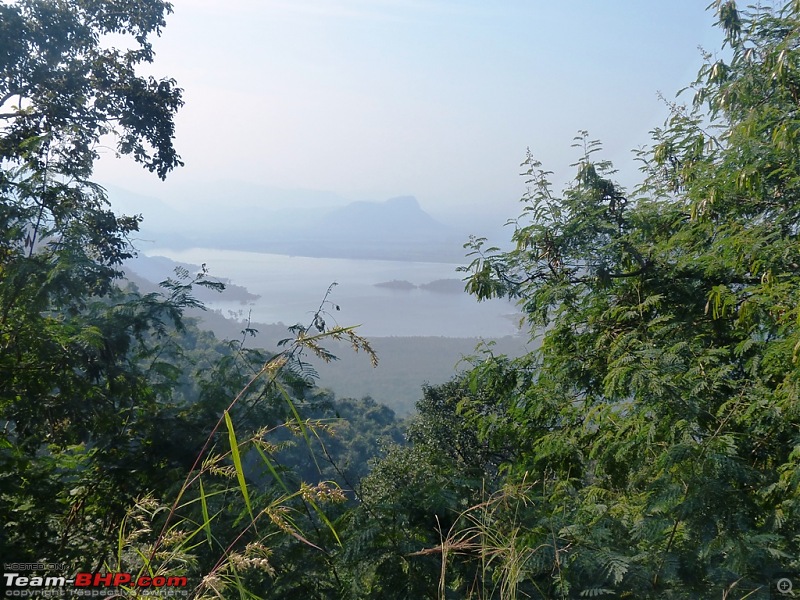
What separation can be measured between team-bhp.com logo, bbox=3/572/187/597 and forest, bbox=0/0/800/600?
2cm

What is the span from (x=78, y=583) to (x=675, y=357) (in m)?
3.05

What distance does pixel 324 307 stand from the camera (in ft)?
12.1

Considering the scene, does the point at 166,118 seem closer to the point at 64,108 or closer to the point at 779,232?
the point at 64,108

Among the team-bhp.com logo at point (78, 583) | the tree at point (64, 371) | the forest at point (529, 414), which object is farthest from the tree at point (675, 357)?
the tree at point (64, 371)

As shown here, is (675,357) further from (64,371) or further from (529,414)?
(64,371)

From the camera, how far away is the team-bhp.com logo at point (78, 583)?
175cm

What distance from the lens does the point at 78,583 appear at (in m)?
2.15

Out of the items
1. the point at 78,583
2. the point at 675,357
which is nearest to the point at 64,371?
the point at 78,583

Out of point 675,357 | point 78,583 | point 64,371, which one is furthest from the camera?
point 64,371

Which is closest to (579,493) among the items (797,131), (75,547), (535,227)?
(535,227)

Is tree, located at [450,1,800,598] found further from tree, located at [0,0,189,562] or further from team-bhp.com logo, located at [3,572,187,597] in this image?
tree, located at [0,0,189,562]

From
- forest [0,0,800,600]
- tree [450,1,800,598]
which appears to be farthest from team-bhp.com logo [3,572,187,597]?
tree [450,1,800,598]

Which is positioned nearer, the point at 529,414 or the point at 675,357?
the point at 675,357

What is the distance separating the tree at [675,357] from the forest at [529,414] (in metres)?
0.02
